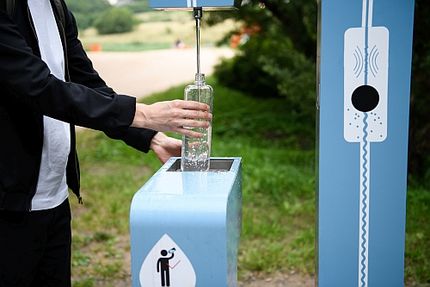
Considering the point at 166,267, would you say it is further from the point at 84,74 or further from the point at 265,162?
the point at 265,162

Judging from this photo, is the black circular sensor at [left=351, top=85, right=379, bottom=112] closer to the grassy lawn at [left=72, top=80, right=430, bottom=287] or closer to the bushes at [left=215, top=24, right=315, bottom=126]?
the grassy lawn at [left=72, top=80, right=430, bottom=287]

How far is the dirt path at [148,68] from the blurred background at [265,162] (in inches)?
85.8

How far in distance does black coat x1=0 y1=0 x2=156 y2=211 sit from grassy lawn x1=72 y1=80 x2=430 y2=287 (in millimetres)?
1825

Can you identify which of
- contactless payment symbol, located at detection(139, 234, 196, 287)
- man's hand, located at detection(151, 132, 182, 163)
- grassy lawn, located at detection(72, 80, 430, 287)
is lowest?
grassy lawn, located at detection(72, 80, 430, 287)

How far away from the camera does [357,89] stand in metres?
1.81

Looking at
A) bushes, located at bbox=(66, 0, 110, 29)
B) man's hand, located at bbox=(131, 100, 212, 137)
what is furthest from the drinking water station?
bushes, located at bbox=(66, 0, 110, 29)

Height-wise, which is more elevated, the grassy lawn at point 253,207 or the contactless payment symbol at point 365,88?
the contactless payment symbol at point 365,88

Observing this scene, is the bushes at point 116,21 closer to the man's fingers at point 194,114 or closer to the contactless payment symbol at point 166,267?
the man's fingers at point 194,114

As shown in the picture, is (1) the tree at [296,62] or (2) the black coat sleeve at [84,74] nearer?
(2) the black coat sleeve at [84,74]

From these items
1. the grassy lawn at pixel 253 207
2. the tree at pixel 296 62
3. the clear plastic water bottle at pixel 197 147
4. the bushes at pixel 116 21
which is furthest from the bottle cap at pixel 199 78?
the bushes at pixel 116 21

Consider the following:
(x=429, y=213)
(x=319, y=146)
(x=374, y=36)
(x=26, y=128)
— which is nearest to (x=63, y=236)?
(x=26, y=128)

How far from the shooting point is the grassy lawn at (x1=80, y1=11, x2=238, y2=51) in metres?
8.09

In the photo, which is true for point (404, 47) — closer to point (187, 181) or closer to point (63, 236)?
point (187, 181)

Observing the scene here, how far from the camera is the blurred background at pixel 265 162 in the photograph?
11.9 ft
